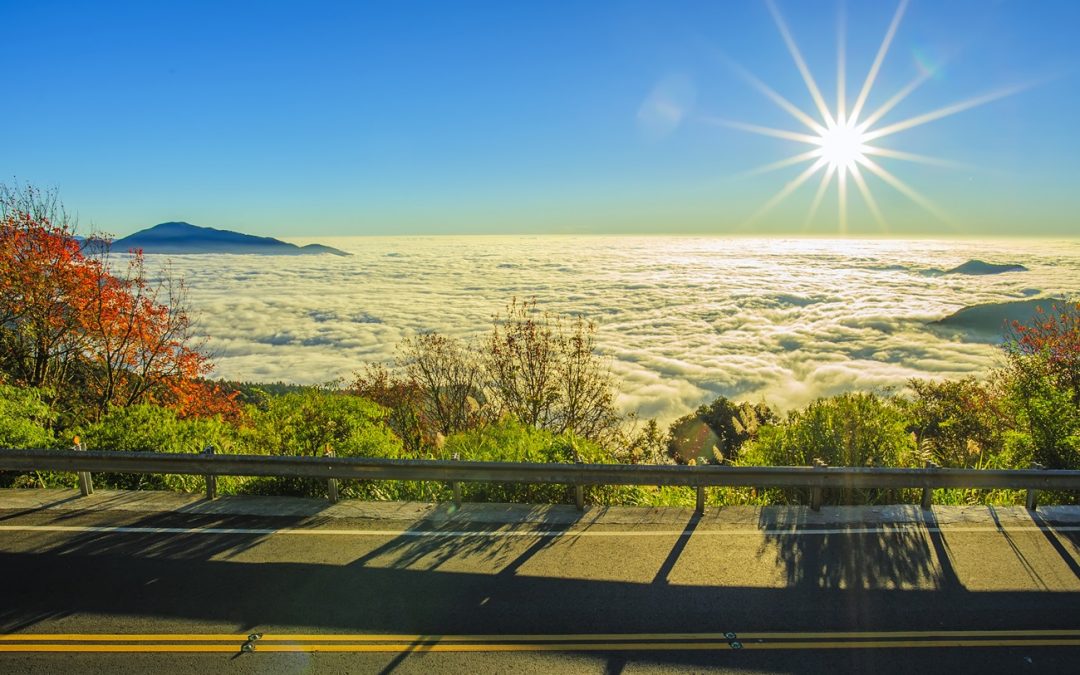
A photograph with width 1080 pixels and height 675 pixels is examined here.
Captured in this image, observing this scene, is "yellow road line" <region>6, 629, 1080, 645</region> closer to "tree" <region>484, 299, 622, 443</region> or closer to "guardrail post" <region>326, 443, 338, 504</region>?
"guardrail post" <region>326, 443, 338, 504</region>

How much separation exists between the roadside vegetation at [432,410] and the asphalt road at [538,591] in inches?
59.8

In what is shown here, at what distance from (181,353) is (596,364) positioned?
55.8 feet

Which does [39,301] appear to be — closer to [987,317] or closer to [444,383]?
[444,383]

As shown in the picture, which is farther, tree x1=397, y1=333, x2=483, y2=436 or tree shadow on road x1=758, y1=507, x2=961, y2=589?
tree x1=397, y1=333, x2=483, y2=436

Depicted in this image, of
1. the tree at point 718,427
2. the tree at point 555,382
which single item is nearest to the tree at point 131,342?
the tree at point 555,382

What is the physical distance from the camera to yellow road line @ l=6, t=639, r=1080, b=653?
18.7ft

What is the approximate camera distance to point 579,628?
6.03 m

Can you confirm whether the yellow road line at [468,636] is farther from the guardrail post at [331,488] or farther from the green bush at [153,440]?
the green bush at [153,440]

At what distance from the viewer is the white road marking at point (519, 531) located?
820 cm

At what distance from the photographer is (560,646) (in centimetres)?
576

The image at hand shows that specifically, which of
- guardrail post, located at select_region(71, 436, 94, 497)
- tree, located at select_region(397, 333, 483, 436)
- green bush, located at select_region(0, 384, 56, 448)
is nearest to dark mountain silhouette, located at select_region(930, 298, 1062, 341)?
tree, located at select_region(397, 333, 483, 436)

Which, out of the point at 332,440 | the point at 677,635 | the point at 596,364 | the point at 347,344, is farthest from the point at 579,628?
the point at 347,344

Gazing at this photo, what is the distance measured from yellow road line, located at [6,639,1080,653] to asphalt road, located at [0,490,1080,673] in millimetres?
19

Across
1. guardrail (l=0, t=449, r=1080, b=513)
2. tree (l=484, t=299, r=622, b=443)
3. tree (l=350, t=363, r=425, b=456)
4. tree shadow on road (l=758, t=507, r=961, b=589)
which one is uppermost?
guardrail (l=0, t=449, r=1080, b=513)
